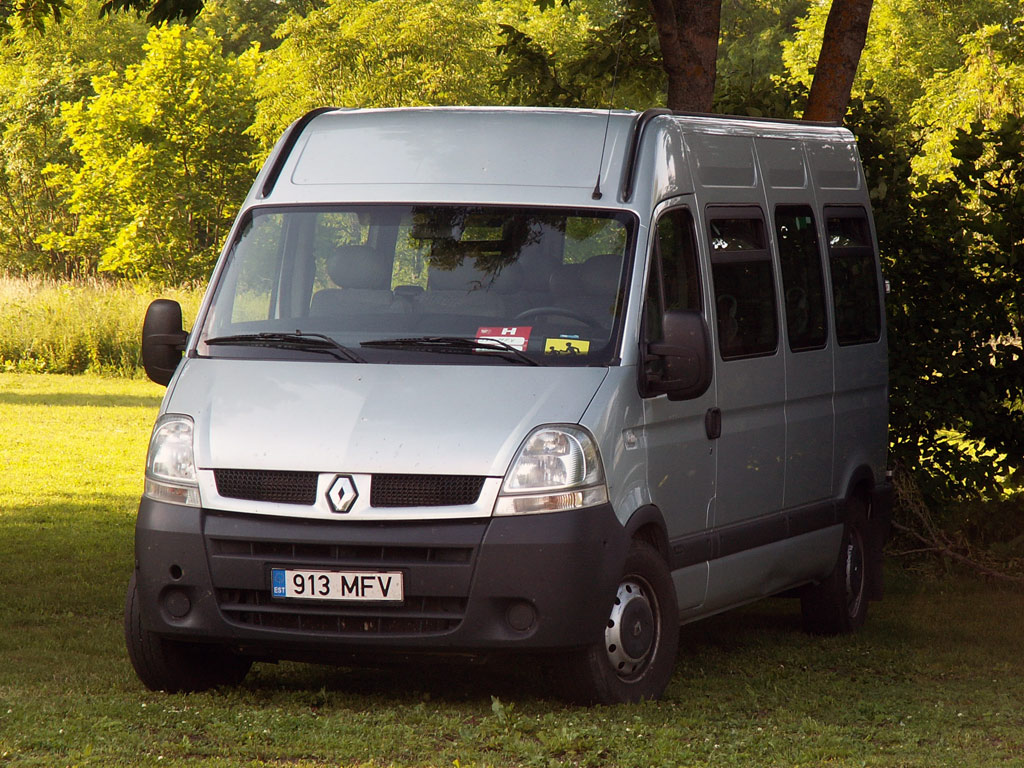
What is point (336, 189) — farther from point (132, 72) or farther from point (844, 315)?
point (132, 72)

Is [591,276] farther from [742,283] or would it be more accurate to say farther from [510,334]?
[742,283]

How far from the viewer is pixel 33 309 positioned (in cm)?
3067

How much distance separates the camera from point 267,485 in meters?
6.50

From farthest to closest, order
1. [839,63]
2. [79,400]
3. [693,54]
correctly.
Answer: [79,400] < [693,54] < [839,63]

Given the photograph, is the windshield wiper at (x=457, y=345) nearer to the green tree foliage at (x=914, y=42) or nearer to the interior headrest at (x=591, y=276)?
the interior headrest at (x=591, y=276)

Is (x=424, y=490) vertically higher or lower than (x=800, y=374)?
lower

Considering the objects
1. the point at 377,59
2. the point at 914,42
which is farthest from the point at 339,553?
the point at 377,59

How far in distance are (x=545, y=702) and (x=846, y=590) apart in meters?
3.01

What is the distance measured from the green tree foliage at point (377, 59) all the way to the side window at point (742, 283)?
124 ft

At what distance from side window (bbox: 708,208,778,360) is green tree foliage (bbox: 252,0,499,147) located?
37821mm

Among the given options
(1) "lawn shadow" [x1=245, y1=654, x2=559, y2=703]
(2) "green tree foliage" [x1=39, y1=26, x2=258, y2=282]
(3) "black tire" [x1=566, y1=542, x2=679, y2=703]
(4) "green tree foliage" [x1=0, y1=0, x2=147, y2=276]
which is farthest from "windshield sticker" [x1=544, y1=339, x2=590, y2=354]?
(4) "green tree foliage" [x1=0, y1=0, x2=147, y2=276]

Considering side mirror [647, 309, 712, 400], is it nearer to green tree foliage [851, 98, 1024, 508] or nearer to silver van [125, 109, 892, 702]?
silver van [125, 109, 892, 702]

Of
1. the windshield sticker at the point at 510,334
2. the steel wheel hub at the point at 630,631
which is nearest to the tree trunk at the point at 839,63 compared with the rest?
the windshield sticker at the point at 510,334

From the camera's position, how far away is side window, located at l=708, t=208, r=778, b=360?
784cm
